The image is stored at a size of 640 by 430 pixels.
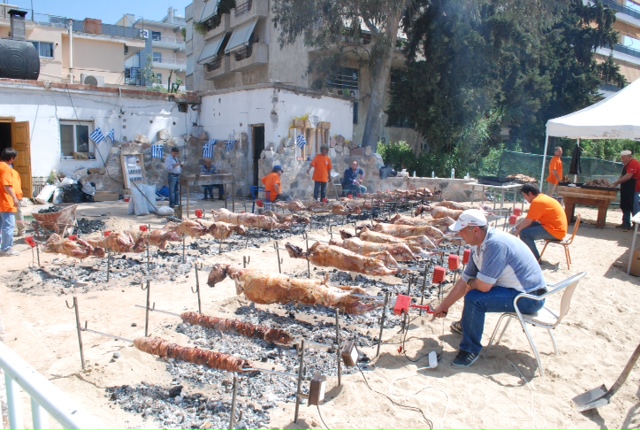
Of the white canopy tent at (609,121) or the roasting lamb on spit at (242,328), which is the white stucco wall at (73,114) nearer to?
the roasting lamb on spit at (242,328)

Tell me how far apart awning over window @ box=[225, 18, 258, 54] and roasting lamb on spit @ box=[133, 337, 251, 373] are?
2340cm

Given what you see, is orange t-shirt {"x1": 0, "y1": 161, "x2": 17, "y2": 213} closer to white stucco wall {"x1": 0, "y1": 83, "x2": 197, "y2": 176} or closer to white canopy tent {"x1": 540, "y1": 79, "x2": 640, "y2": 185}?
white stucco wall {"x1": 0, "y1": 83, "x2": 197, "y2": 176}

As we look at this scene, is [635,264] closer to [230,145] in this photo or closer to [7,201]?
[7,201]

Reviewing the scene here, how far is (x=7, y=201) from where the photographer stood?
341 inches

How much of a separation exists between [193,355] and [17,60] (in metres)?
16.3

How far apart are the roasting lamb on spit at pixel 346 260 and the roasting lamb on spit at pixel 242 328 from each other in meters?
1.72

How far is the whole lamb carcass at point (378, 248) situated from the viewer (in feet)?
22.6

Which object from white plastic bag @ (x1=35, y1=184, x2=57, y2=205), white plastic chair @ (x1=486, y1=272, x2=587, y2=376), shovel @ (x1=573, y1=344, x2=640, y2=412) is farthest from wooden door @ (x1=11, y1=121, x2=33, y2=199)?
shovel @ (x1=573, y1=344, x2=640, y2=412)

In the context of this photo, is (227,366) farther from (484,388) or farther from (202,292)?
(202,292)

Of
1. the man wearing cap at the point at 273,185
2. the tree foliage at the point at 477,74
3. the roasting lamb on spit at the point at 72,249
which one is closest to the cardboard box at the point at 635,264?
the man wearing cap at the point at 273,185

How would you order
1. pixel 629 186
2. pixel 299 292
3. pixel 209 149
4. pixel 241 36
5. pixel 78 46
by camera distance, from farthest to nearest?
pixel 78 46 < pixel 241 36 < pixel 209 149 < pixel 629 186 < pixel 299 292

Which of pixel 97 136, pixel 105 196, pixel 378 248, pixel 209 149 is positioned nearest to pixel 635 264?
pixel 378 248

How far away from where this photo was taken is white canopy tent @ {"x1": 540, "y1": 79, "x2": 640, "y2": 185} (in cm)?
1187

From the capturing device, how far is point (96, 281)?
289 inches
